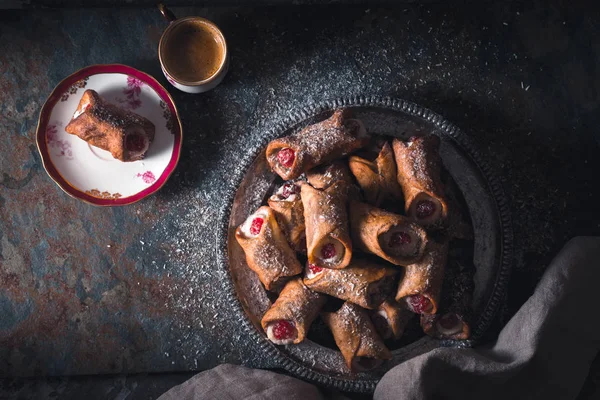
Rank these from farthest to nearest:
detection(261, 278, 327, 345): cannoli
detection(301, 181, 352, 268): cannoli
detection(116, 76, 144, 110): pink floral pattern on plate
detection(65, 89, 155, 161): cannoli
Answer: detection(116, 76, 144, 110): pink floral pattern on plate < detection(65, 89, 155, 161): cannoli < detection(261, 278, 327, 345): cannoli < detection(301, 181, 352, 268): cannoli

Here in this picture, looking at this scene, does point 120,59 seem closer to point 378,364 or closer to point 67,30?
point 67,30

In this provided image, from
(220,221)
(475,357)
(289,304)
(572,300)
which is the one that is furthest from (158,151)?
(572,300)

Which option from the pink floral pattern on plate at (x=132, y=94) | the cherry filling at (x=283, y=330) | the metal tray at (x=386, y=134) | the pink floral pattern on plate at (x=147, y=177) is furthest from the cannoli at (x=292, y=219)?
the pink floral pattern on plate at (x=132, y=94)

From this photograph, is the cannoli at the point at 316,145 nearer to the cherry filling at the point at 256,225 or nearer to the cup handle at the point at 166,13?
the cherry filling at the point at 256,225

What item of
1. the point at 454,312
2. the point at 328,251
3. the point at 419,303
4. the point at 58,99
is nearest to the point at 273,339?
the point at 328,251

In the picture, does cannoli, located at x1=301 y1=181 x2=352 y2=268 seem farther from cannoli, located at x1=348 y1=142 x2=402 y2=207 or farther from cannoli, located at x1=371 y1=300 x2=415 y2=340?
cannoli, located at x1=371 y1=300 x2=415 y2=340

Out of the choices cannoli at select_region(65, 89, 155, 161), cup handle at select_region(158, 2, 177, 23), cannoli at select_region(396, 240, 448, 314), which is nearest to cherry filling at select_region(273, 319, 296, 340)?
cannoli at select_region(396, 240, 448, 314)

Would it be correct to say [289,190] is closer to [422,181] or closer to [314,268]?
[314,268]
